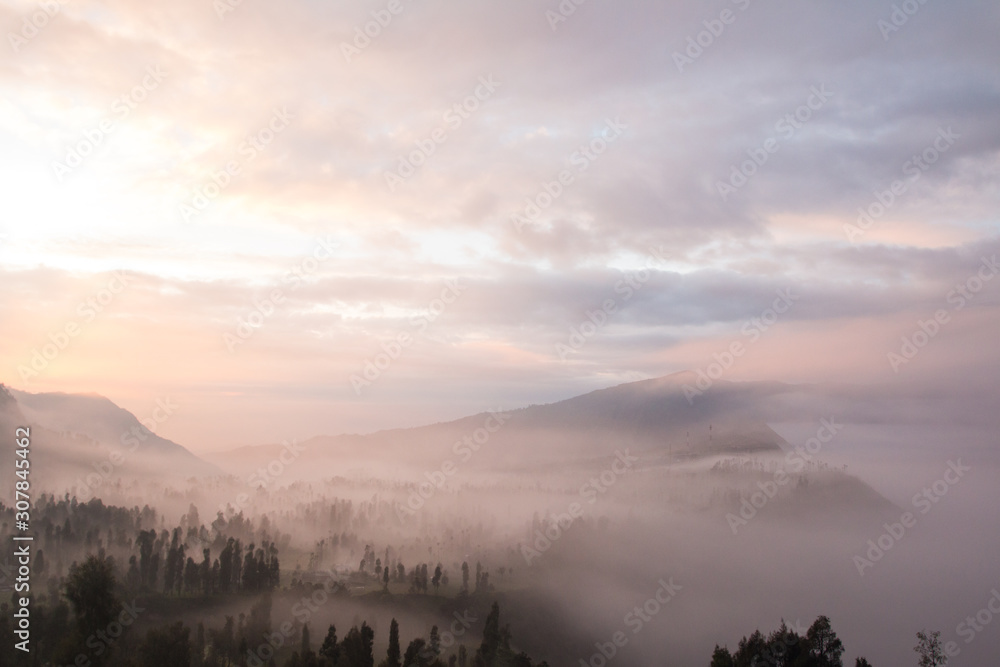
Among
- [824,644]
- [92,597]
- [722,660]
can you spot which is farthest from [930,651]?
[92,597]

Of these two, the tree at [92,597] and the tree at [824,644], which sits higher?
the tree at [92,597]

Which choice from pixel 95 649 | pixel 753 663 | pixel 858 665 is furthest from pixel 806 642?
pixel 95 649

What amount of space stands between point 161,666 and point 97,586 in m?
50.7

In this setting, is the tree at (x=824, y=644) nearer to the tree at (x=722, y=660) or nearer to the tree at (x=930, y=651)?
the tree at (x=930, y=651)

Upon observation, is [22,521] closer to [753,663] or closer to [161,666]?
[161,666]

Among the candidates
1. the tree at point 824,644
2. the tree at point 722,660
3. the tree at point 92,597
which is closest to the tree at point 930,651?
the tree at point 824,644

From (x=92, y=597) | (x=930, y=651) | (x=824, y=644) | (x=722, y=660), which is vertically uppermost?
(x=92, y=597)

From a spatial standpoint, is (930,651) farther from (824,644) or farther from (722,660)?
(722,660)

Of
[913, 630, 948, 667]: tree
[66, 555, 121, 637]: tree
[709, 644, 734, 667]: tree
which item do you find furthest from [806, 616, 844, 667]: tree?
[66, 555, 121, 637]: tree

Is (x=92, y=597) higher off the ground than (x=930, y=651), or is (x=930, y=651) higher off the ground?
(x=92, y=597)

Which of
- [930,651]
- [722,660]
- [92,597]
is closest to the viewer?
[722,660]

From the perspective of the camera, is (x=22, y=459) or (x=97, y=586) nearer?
(x=22, y=459)

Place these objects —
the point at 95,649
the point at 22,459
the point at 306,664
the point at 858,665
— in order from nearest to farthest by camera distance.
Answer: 1. the point at 22,459
2. the point at 95,649
3. the point at 858,665
4. the point at 306,664

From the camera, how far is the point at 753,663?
14825 cm
